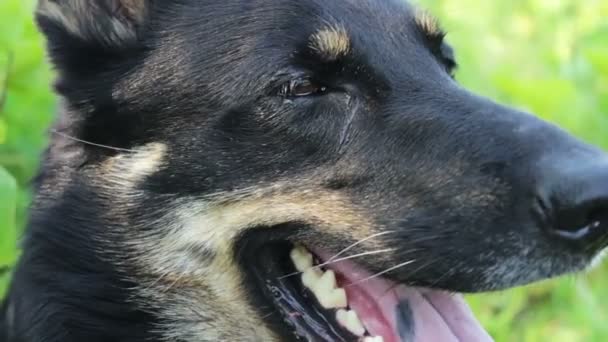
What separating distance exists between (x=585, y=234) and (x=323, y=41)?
1.13 metres

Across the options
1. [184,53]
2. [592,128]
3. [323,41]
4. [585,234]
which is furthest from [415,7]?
[592,128]

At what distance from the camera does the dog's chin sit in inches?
130

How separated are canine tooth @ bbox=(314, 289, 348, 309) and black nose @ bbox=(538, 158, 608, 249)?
816mm

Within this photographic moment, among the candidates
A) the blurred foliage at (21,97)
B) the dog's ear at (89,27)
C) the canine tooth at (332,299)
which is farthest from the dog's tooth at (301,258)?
the blurred foliage at (21,97)

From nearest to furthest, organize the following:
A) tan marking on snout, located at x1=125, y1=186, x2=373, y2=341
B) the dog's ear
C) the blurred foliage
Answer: tan marking on snout, located at x1=125, y1=186, x2=373, y2=341 < the dog's ear < the blurred foliage

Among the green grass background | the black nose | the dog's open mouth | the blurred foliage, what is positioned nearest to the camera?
the black nose

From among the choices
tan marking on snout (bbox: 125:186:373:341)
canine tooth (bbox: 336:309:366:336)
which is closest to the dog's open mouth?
canine tooth (bbox: 336:309:366:336)

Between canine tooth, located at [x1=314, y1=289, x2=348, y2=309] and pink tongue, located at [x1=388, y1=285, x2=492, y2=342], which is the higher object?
canine tooth, located at [x1=314, y1=289, x2=348, y2=309]

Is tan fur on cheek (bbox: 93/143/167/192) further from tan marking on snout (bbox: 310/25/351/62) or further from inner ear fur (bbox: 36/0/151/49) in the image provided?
tan marking on snout (bbox: 310/25/351/62)

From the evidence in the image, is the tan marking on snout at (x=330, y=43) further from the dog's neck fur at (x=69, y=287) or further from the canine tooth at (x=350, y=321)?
the dog's neck fur at (x=69, y=287)

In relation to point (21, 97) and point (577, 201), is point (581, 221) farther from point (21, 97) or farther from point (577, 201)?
point (21, 97)

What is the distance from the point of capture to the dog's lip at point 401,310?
3.29m

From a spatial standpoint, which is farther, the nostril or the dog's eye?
the dog's eye

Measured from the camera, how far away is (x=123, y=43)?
11.9 ft
